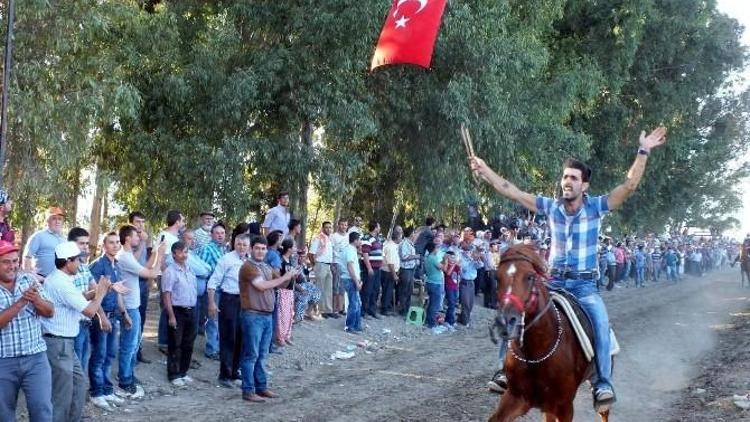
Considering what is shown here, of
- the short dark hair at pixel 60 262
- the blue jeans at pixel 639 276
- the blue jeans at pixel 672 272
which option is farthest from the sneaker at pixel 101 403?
the blue jeans at pixel 672 272

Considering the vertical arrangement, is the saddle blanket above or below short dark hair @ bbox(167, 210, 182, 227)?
below

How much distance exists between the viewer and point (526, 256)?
24.1 ft

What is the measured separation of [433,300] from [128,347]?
10108 mm

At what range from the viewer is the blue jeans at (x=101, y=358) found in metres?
10.7

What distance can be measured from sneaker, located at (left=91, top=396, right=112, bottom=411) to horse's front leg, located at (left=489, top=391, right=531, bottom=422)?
5.29 meters

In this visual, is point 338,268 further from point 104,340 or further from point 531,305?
point 531,305

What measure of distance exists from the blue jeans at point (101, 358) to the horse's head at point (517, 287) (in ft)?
18.1

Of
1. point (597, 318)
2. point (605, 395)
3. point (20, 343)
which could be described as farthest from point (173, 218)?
point (605, 395)

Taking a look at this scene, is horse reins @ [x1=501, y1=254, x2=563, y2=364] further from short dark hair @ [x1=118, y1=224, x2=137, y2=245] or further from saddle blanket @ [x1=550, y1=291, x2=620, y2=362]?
short dark hair @ [x1=118, y1=224, x2=137, y2=245]

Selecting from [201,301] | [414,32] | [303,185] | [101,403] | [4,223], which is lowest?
[101,403]

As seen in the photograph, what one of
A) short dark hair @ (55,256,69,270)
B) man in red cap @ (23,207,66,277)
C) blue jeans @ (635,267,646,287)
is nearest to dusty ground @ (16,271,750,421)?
man in red cap @ (23,207,66,277)

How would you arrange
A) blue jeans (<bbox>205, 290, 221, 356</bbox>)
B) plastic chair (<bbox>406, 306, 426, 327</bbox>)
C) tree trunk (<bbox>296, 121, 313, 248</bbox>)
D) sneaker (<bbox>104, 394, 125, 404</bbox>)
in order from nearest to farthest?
1. sneaker (<bbox>104, 394, 125, 404</bbox>)
2. blue jeans (<bbox>205, 290, 221, 356</bbox>)
3. tree trunk (<bbox>296, 121, 313, 248</bbox>)
4. plastic chair (<bbox>406, 306, 426, 327</bbox>)

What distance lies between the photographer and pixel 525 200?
27.5 feet

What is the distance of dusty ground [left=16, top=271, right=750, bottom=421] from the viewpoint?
Result: 11.1 meters
